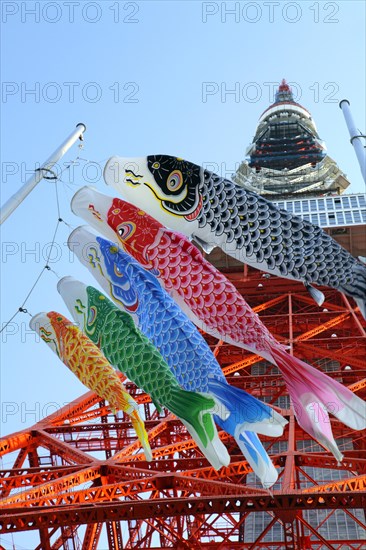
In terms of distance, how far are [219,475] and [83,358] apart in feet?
19.6

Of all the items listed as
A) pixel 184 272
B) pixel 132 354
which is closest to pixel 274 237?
pixel 184 272

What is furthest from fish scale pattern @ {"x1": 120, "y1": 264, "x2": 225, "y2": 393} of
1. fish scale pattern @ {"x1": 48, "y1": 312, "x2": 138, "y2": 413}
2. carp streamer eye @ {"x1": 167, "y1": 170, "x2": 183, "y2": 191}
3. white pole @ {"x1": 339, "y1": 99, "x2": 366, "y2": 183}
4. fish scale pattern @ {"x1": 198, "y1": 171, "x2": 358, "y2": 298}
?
white pole @ {"x1": 339, "y1": 99, "x2": 366, "y2": 183}

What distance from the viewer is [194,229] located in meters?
19.8

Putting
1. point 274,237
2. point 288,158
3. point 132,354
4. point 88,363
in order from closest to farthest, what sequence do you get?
1. point 274,237
2. point 132,354
3. point 88,363
4. point 288,158

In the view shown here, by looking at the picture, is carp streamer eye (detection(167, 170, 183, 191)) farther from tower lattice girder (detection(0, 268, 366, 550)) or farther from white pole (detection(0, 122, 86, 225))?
tower lattice girder (detection(0, 268, 366, 550))

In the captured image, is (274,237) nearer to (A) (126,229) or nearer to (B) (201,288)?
(B) (201,288)

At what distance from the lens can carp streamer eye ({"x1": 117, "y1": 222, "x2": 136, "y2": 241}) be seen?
20.9 metres

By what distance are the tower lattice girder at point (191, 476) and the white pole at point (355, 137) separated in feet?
24.2

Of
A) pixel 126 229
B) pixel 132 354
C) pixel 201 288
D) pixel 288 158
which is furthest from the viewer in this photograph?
pixel 288 158

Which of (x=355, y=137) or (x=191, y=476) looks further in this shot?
(x=191, y=476)

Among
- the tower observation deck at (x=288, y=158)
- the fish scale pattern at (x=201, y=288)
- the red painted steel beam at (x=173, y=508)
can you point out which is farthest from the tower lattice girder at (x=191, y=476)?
the tower observation deck at (x=288, y=158)

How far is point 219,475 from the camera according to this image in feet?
86.1

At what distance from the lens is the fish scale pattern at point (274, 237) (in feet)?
59.4

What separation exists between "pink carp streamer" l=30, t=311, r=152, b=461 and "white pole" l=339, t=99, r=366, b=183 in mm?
7220
